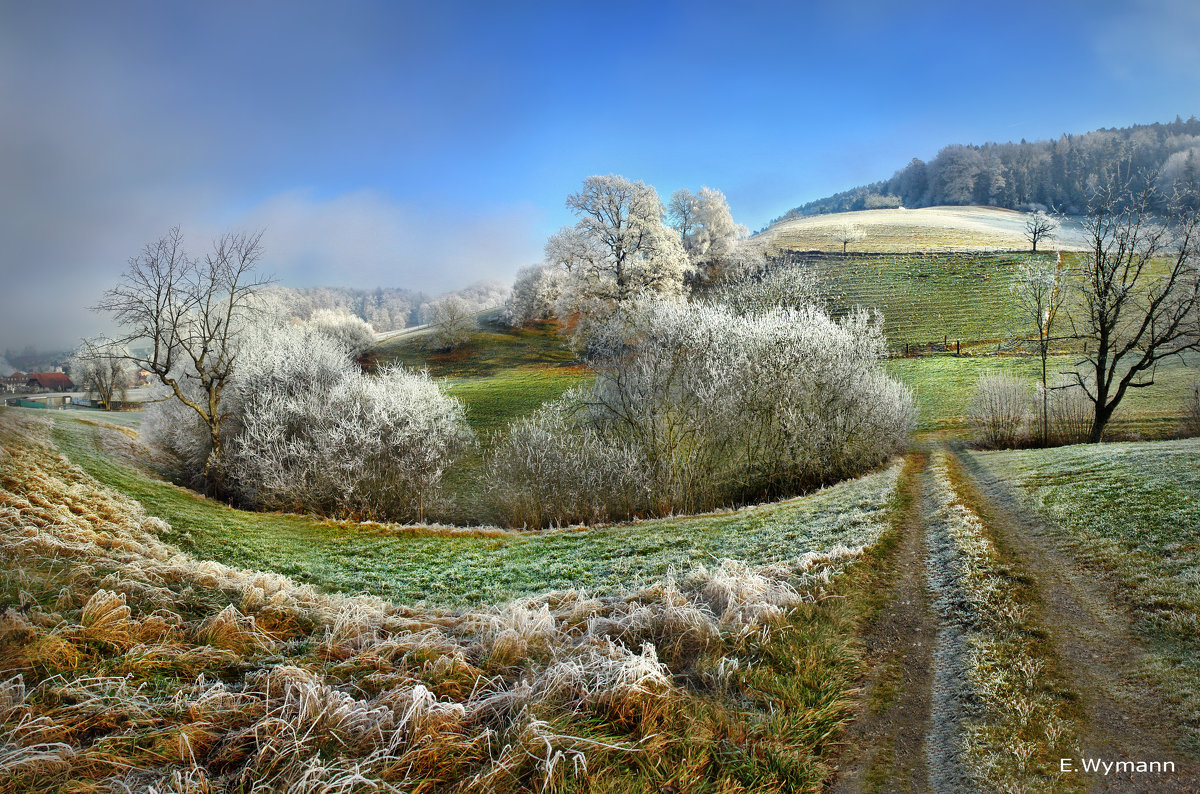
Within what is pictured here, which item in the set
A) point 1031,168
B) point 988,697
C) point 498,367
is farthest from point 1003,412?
point 1031,168

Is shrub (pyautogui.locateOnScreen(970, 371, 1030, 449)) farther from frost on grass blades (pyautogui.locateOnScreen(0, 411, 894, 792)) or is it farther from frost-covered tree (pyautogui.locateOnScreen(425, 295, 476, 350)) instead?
frost-covered tree (pyautogui.locateOnScreen(425, 295, 476, 350))

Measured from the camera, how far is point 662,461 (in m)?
18.0

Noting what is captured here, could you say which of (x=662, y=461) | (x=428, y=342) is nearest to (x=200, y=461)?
(x=662, y=461)

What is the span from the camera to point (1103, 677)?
4523 mm

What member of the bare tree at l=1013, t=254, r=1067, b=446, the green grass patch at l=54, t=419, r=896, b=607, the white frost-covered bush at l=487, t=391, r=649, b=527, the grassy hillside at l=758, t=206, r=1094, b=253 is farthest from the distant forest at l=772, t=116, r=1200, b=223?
the green grass patch at l=54, t=419, r=896, b=607

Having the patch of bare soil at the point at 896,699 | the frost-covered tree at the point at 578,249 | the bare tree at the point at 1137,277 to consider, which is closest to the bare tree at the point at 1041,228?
the bare tree at the point at 1137,277

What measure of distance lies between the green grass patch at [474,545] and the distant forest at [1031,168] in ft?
343

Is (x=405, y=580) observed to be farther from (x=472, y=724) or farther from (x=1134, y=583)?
(x=1134, y=583)

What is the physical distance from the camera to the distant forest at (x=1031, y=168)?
87150mm

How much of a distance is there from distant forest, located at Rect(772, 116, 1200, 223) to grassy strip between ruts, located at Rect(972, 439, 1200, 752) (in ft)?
322

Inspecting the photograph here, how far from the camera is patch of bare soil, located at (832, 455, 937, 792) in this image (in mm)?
3568

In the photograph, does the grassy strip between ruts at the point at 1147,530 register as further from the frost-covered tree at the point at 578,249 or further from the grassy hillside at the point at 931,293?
the grassy hillside at the point at 931,293

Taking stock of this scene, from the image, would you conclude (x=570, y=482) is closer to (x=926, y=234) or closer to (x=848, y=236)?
(x=848, y=236)

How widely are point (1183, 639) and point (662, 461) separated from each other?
13466 mm
